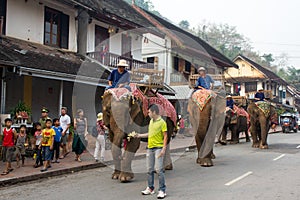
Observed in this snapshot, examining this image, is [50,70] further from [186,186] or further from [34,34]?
[186,186]

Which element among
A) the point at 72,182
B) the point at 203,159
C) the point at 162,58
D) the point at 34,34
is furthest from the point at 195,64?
the point at 72,182

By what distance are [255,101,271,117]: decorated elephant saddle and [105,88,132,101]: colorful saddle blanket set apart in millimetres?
8010

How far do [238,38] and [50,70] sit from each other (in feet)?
233

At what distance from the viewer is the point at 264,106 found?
13828 millimetres

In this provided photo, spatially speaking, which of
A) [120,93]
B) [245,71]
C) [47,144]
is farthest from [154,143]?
[245,71]

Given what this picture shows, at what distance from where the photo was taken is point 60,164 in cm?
1002

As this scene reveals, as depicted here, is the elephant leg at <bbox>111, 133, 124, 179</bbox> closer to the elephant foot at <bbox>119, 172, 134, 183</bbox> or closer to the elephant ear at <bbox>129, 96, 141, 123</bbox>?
the elephant foot at <bbox>119, 172, 134, 183</bbox>

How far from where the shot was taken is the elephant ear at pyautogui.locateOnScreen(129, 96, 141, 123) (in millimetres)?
7395

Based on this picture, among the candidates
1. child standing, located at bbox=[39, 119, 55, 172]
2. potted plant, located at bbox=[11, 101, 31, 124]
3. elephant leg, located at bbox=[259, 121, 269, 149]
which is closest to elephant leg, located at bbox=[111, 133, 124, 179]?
child standing, located at bbox=[39, 119, 55, 172]

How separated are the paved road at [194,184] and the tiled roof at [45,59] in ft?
14.4

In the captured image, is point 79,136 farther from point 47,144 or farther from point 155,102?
point 155,102

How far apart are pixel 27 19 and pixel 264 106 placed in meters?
10.5

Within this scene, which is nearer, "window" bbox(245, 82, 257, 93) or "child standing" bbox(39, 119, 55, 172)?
"child standing" bbox(39, 119, 55, 172)

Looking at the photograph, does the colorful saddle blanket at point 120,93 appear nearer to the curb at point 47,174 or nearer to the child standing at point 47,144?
the child standing at point 47,144
